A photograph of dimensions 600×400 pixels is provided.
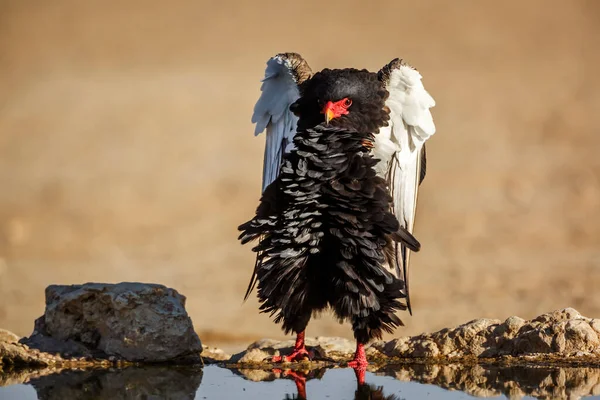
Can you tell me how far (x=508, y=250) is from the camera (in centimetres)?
1298

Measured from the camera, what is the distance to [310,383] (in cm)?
569

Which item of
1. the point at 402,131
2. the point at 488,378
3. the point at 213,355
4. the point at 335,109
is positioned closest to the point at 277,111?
the point at 402,131

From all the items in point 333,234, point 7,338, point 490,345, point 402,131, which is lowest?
point 7,338

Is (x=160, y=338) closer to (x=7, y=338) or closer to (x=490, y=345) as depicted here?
(x=7, y=338)

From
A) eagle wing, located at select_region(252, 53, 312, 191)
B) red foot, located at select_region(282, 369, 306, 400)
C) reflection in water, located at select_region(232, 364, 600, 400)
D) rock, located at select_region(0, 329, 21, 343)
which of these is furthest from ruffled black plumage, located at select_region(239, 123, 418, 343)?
rock, located at select_region(0, 329, 21, 343)

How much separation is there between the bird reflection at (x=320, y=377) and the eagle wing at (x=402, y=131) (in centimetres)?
171

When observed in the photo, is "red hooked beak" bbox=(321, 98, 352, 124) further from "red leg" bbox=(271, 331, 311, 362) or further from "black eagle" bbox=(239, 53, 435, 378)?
"red leg" bbox=(271, 331, 311, 362)

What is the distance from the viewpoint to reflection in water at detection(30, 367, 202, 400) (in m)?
5.38

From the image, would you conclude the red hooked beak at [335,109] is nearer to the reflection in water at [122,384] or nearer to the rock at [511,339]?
the rock at [511,339]

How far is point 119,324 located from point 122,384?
82cm

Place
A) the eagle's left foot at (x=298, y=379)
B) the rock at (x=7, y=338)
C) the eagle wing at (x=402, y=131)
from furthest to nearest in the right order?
the eagle wing at (x=402, y=131)
the rock at (x=7, y=338)
the eagle's left foot at (x=298, y=379)

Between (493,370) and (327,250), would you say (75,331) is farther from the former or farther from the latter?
(493,370)

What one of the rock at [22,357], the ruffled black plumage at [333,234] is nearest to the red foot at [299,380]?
the ruffled black plumage at [333,234]

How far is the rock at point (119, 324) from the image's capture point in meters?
6.43
